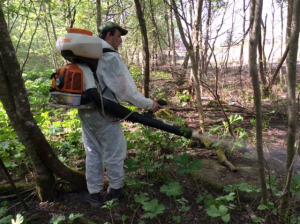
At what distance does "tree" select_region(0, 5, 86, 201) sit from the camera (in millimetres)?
1943

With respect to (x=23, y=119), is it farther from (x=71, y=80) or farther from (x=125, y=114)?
(x=125, y=114)

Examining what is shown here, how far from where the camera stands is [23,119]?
2.07 meters

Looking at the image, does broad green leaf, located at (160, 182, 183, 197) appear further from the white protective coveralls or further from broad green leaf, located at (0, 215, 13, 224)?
broad green leaf, located at (0, 215, 13, 224)

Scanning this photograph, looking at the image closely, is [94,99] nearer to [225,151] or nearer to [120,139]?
[120,139]

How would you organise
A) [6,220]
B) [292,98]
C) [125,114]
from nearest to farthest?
[292,98] → [6,220] → [125,114]

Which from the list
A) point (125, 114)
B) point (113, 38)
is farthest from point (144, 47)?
point (125, 114)

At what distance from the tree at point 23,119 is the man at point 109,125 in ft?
1.15

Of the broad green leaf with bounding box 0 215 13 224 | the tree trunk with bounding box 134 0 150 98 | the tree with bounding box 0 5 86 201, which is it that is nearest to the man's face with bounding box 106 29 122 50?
the tree with bounding box 0 5 86 201

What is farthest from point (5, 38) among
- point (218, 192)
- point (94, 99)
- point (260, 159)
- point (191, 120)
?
point (191, 120)

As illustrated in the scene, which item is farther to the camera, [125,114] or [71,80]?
[125,114]

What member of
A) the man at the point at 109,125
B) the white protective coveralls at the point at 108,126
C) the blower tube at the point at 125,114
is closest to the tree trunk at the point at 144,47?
the man at the point at 109,125

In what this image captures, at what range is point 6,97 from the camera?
2049 millimetres

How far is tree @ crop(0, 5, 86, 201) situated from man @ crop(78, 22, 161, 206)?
0.35 metres

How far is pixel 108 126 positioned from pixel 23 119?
0.82m
